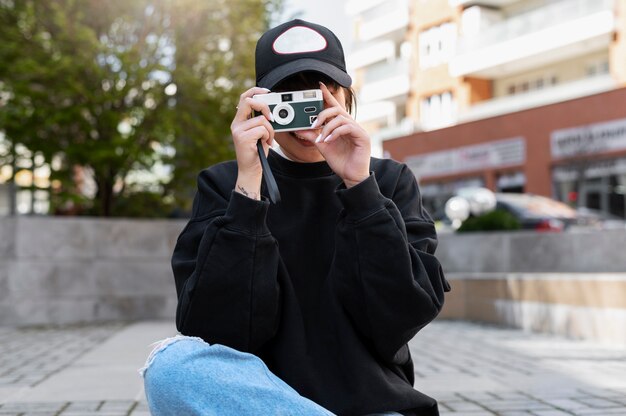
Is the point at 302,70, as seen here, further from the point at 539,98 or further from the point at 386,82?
the point at 386,82

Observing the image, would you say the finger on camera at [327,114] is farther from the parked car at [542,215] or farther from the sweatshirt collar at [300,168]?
the parked car at [542,215]

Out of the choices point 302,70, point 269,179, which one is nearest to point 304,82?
point 302,70

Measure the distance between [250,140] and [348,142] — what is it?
0.88 feet

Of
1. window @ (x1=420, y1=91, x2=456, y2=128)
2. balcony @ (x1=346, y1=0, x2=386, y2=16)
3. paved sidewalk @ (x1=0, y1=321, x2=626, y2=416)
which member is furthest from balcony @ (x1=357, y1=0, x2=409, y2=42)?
paved sidewalk @ (x1=0, y1=321, x2=626, y2=416)

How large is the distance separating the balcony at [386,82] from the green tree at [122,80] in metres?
26.1

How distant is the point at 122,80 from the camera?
10359 mm

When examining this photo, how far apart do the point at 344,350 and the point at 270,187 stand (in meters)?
0.48

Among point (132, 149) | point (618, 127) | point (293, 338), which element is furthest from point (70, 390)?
point (618, 127)

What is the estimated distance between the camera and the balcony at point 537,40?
25.6 metres

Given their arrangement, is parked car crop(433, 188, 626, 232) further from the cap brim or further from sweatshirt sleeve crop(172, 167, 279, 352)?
sweatshirt sleeve crop(172, 167, 279, 352)

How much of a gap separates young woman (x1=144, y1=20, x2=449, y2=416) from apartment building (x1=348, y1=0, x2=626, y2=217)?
23.1 m

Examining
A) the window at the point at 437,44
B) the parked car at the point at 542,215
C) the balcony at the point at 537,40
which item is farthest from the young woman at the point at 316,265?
the window at the point at 437,44

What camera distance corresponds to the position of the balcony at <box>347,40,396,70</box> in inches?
1570

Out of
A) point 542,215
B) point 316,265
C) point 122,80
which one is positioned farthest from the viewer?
point 542,215
